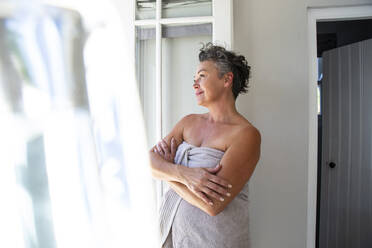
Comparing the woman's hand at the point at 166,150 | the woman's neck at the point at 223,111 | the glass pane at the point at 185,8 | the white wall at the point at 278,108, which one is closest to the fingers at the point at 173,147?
the woman's hand at the point at 166,150

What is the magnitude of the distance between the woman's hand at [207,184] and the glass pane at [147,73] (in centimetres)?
60

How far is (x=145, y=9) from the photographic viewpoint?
1.58 m

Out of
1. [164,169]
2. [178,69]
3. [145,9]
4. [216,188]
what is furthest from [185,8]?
[216,188]

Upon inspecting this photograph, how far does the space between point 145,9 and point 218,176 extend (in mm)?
1079

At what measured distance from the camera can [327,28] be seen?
Result: 129 inches

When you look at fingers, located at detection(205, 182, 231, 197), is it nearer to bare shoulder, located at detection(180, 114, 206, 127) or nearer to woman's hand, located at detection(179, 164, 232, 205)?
woman's hand, located at detection(179, 164, 232, 205)

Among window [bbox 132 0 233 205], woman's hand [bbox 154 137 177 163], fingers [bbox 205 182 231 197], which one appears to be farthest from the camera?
window [bbox 132 0 233 205]

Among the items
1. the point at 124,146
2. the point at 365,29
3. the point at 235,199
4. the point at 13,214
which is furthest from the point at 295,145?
the point at 365,29

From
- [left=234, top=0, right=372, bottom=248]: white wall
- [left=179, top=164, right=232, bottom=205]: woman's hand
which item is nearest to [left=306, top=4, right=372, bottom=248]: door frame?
[left=234, top=0, right=372, bottom=248]: white wall

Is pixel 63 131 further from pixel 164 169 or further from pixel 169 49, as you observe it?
pixel 169 49

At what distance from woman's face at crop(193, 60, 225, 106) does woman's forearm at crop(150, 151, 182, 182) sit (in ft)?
1.13

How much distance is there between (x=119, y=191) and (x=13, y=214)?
0.79 feet

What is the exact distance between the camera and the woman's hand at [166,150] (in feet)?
4.10

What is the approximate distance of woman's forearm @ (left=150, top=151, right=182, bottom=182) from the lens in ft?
3.66
